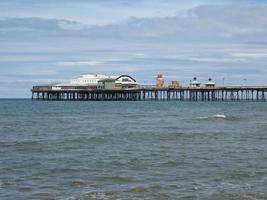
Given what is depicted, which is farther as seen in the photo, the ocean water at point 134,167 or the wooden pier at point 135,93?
the wooden pier at point 135,93

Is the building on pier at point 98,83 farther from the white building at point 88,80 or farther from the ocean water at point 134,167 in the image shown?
the ocean water at point 134,167

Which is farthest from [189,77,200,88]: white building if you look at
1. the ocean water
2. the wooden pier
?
the ocean water

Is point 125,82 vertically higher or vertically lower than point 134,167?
higher

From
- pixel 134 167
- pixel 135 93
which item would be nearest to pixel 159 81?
pixel 135 93

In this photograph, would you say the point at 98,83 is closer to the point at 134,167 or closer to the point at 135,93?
the point at 135,93

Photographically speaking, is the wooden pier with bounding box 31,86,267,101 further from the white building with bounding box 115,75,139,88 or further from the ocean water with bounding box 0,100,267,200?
the ocean water with bounding box 0,100,267,200

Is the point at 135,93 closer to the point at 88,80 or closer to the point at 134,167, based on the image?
the point at 88,80

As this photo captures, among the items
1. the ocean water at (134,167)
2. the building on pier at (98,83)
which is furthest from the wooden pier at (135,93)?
the ocean water at (134,167)

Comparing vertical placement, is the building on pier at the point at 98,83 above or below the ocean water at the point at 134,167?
above

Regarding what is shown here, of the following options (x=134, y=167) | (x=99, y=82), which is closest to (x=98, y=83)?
(x=99, y=82)

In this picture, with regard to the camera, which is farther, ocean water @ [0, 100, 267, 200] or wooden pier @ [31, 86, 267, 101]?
wooden pier @ [31, 86, 267, 101]

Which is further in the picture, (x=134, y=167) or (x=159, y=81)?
(x=159, y=81)

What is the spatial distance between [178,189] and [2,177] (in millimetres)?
4773

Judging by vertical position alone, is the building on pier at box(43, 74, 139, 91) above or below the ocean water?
above
